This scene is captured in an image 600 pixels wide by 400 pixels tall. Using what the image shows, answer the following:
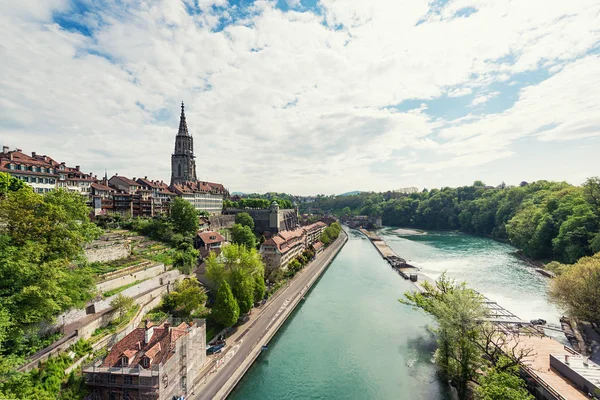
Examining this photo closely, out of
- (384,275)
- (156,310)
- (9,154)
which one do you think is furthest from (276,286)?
(9,154)

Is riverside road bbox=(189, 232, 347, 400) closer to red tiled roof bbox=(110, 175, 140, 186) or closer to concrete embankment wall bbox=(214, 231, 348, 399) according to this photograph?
concrete embankment wall bbox=(214, 231, 348, 399)

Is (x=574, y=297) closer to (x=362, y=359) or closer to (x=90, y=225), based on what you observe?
(x=362, y=359)

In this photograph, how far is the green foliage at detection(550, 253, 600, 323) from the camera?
2217 cm

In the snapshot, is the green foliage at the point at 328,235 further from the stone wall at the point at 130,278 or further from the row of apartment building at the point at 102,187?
the stone wall at the point at 130,278

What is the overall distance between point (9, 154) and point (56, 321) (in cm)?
2484

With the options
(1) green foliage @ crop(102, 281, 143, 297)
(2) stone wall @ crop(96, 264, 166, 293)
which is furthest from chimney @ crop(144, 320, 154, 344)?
(2) stone wall @ crop(96, 264, 166, 293)

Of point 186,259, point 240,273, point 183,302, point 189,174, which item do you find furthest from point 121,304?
point 189,174

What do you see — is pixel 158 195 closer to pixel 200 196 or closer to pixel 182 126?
pixel 200 196

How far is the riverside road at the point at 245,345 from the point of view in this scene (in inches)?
715

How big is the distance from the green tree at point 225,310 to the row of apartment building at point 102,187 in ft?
70.1

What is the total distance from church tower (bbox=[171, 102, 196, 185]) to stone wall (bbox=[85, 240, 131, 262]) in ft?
144

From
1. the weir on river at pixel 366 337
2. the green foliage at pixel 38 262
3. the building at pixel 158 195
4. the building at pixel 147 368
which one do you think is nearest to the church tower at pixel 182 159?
the building at pixel 158 195

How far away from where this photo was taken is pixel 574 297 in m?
22.8

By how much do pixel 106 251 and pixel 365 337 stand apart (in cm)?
2454
